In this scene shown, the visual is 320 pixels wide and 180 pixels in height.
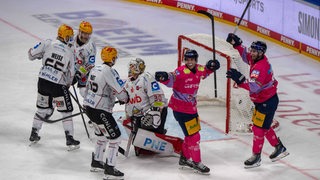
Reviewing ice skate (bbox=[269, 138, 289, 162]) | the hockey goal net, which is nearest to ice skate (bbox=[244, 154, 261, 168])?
ice skate (bbox=[269, 138, 289, 162])

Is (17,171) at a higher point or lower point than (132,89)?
lower

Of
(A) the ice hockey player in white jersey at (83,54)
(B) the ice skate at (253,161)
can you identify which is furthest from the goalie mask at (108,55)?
(B) the ice skate at (253,161)

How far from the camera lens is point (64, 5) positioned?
61.3 ft

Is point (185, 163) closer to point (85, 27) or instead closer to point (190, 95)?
point (190, 95)

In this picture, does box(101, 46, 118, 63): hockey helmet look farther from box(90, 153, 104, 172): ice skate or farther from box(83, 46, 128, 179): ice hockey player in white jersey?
box(90, 153, 104, 172): ice skate

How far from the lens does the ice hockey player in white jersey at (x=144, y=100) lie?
10.6 metres

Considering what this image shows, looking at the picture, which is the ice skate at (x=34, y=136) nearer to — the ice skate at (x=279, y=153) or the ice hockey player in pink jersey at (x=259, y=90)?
the ice hockey player in pink jersey at (x=259, y=90)

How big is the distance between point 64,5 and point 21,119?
260 inches

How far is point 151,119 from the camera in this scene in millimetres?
10781

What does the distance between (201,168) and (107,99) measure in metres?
1.36

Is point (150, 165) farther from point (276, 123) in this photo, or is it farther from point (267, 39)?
point (267, 39)

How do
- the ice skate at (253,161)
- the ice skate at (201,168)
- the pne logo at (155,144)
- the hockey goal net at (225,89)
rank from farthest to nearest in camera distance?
the hockey goal net at (225,89), the pne logo at (155,144), the ice skate at (253,161), the ice skate at (201,168)

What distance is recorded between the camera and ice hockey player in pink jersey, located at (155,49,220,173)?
10.4 meters

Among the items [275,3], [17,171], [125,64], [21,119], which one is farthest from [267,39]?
[17,171]
